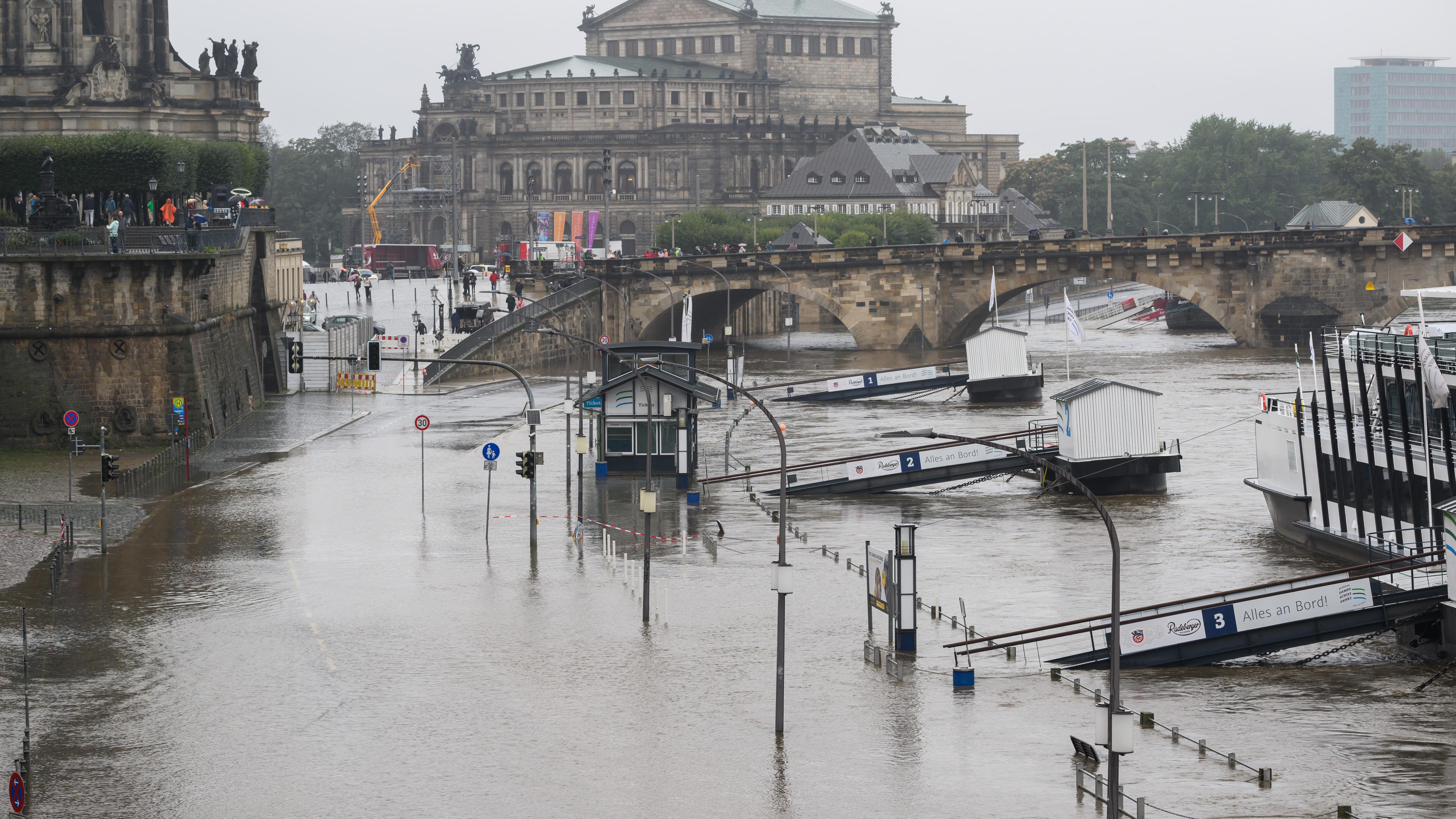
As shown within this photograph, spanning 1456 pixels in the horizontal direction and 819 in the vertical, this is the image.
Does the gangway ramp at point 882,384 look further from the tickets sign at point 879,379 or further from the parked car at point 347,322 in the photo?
the parked car at point 347,322

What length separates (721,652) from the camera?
39969 mm

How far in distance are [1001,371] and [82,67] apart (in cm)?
4677

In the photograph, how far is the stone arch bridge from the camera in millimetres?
122250

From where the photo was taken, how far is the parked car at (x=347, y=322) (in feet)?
353

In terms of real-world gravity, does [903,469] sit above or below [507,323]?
below

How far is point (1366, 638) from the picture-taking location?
41.4 meters

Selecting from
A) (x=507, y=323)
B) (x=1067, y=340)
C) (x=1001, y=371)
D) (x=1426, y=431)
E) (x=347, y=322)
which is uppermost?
(x=347, y=322)

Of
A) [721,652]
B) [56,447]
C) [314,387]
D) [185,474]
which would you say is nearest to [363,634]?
[721,652]

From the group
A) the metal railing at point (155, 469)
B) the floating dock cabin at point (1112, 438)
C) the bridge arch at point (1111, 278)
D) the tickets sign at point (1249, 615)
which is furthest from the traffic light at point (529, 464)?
the bridge arch at point (1111, 278)

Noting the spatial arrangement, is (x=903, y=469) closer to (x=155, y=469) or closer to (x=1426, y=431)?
(x=1426, y=431)

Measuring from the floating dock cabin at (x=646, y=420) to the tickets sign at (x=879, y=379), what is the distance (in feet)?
103

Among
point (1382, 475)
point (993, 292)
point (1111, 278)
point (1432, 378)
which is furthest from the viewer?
point (1111, 278)

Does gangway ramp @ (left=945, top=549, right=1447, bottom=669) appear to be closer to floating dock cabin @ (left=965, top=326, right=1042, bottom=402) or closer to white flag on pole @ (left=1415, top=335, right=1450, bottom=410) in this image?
white flag on pole @ (left=1415, top=335, right=1450, bottom=410)

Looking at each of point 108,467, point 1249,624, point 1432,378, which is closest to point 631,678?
point 1249,624
